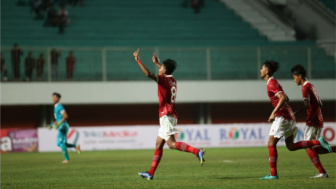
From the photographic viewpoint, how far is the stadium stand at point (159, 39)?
3061 centimetres

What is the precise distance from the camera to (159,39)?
35.2m

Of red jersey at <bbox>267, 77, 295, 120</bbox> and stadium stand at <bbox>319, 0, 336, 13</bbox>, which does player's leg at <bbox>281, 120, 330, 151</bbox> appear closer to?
red jersey at <bbox>267, 77, 295, 120</bbox>

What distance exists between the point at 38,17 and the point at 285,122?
25417mm

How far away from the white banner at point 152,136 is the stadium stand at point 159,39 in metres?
3.02

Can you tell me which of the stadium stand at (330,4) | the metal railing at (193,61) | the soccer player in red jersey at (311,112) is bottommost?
the metal railing at (193,61)

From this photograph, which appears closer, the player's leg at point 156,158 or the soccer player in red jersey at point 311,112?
the player's leg at point 156,158

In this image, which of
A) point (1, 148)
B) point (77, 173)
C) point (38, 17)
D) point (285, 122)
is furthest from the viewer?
point (38, 17)

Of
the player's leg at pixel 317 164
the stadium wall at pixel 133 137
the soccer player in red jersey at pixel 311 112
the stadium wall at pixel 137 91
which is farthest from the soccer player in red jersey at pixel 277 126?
the stadium wall at pixel 137 91

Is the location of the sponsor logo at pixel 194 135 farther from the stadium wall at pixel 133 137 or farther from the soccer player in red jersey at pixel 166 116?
the soccer player in red jersey at pixel 166 116

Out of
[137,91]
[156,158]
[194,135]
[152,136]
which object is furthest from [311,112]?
[137,91]

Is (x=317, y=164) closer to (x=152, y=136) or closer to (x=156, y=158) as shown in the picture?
(x=156, y=158)

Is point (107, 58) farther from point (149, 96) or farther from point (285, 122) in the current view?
point (285, 122)

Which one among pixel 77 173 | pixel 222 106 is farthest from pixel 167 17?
pixel 77 173

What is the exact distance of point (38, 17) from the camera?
35188mm
